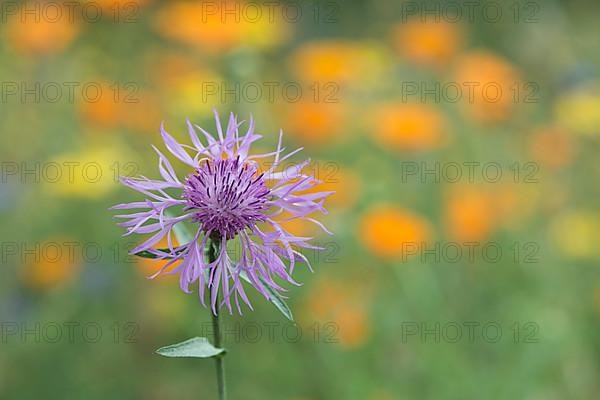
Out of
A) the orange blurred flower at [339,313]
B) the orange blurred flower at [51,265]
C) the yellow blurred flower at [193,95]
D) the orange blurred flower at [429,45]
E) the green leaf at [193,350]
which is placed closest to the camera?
the green leaf at [193,350]

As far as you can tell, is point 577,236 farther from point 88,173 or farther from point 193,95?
point 88,173

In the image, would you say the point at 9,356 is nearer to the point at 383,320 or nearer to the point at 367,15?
the point at 383,320

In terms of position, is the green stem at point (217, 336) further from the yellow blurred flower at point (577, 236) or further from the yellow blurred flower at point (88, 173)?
the yellow blurred flower at point (577, 236)

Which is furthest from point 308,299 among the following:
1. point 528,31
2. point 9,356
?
point 528,31

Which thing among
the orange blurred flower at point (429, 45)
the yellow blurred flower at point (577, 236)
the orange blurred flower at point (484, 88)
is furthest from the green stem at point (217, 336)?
the orange blurred flower at point (429, 45)

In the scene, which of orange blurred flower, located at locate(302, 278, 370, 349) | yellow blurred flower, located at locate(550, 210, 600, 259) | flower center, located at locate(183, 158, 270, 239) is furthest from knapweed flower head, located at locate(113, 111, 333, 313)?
yellow blurred flower, located at locate(550, 210, 600, 259)

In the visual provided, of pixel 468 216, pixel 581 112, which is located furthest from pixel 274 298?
pixel 581 112

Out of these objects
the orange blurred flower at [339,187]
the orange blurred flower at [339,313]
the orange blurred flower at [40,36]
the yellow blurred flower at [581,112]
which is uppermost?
the orange blurred flower at [40,36]
